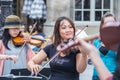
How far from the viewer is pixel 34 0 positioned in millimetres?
13227

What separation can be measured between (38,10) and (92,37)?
10.3 meters

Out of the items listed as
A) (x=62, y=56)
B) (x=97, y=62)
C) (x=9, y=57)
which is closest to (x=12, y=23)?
(x=9, y=57)

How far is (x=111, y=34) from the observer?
75.7 inches

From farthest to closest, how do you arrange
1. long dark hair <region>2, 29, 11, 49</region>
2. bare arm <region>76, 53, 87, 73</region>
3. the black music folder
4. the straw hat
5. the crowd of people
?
1. the straw hat
2. long dark hair <region>2, 29, 11, 49</region>
3. the black music folder
4. the crowd of people
5. bare arm <region>76, 53, 87, 73</region>

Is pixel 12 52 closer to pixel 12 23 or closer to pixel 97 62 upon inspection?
pixel 12 23

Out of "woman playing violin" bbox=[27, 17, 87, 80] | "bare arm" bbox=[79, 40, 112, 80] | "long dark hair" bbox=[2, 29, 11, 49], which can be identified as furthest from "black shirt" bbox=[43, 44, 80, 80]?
"bare arm" bbox=[79, 40, 112, 80]

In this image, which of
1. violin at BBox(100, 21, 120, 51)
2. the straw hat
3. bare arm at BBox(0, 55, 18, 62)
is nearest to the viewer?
violin at BBox(100, 21, 120, 51)

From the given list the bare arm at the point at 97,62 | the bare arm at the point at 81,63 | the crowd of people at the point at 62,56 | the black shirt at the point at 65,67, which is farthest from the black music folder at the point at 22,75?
the bare arm at the point at 97,62

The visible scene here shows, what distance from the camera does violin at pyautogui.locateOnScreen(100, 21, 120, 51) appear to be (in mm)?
1923

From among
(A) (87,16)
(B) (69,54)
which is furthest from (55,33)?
(A) (87,16)

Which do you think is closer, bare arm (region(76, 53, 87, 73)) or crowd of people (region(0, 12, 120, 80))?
bare arm (region(76, 53, 87, 73))

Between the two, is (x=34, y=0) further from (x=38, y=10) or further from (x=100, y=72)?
(x=100, y=72)

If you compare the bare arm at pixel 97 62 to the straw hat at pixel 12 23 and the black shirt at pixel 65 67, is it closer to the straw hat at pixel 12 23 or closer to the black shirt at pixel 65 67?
the black shirt at pixel 65 67

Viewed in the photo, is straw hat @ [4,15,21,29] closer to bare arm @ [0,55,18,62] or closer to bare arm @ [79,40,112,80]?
bare arm @ [0,55,18,62]
